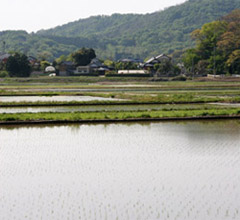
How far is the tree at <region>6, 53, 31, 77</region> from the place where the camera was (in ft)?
278

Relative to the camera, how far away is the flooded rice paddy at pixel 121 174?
927 cm

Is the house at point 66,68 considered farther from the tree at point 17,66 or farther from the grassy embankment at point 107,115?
the grassy embankment at point 107,115

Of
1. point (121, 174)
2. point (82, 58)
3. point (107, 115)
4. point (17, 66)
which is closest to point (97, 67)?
point (82, 58)

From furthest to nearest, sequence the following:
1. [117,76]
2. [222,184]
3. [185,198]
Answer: [117,76] < [222,184] < [185,198]

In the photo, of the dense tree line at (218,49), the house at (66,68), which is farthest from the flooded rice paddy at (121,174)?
the house at (66,68)

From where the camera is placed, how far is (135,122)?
70.4ft

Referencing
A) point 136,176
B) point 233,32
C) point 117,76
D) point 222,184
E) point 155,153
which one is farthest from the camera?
point 233,32

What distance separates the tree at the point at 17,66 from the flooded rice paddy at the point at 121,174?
6796cm

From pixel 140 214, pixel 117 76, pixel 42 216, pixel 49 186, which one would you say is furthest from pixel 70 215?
pixel 117 76

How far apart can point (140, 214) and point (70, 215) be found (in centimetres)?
125

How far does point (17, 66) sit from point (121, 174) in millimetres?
75638

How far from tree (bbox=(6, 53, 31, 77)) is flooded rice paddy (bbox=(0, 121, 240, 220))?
223 ft

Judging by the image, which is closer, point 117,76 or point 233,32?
point 117,76

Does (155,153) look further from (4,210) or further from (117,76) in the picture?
(117,76)
